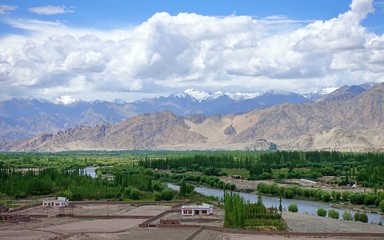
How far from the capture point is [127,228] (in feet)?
256

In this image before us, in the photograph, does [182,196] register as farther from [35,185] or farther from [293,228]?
[293,228]

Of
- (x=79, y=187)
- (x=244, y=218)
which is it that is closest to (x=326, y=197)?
(x=244, y=218)

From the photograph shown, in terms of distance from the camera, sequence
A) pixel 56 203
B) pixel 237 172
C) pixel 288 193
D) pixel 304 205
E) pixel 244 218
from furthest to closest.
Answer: pixel 237 172, pixel 288 193, pixel 304 205, pixel 56 203, pixel 244 218

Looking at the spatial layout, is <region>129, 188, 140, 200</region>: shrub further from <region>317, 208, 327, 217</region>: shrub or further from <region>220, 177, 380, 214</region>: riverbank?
<region>317, 208, 327, 217</region>: shrub

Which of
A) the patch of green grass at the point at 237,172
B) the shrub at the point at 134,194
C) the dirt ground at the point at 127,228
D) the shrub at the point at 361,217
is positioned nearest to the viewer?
the dirt ground at the point at 127,228

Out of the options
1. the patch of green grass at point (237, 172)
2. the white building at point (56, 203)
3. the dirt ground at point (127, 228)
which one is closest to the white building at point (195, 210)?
the dirt ground at point (127, 228)

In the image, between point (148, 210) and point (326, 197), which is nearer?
point (148, 210)

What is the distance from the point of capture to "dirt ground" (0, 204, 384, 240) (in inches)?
2783

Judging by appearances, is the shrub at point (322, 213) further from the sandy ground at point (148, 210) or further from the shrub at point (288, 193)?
the shrub at point (288, 193)

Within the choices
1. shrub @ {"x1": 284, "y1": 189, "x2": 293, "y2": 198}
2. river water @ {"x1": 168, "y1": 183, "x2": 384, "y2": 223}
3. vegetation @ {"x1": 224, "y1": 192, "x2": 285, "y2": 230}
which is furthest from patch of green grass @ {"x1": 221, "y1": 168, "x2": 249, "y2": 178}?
vegetation @ {"x1": 224, "y1": 192, "x2": 285, "y2": 230}

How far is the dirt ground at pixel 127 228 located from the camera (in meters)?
70.7

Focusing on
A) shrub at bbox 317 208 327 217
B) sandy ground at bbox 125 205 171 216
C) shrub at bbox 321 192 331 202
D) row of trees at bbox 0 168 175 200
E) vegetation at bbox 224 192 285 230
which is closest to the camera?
vegetation at bbox 224 192 285 230

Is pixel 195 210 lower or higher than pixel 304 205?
higher

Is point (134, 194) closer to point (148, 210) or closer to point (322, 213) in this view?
point (148, 210)
